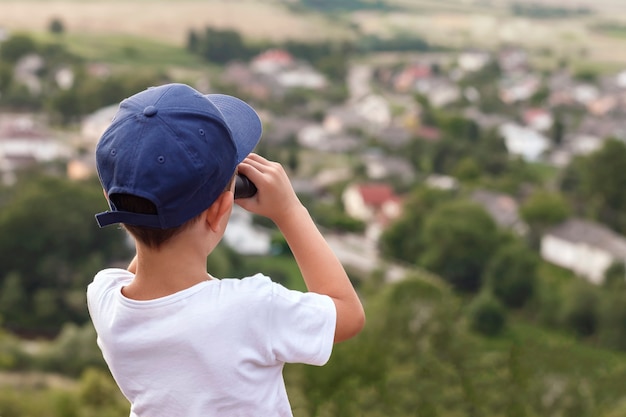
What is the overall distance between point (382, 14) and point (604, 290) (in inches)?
1892

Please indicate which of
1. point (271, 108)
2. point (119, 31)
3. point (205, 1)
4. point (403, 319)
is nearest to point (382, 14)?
point (205, 1)

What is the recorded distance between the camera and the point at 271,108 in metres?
36.8

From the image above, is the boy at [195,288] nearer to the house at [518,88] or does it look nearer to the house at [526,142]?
the house at [526,142]

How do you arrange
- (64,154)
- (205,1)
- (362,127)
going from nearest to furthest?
(64,154), (362,127), (205,1)

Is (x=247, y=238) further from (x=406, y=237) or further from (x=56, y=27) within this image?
(x=56, y=27)

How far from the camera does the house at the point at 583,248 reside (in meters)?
21.4

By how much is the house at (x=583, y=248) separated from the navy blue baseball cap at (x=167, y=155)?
20857mm

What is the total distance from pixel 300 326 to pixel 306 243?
0.43ft

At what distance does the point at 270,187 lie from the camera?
3.89 feet

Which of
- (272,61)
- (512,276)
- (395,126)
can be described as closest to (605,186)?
(512,276)

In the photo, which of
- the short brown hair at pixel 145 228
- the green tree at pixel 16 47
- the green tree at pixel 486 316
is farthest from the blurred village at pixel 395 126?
the short brown hair at pixel 145 228

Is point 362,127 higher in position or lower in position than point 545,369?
lower

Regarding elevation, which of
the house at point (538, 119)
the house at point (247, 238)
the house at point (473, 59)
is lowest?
the house at point (473, 59)

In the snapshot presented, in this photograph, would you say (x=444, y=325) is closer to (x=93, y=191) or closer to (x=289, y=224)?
(x=93, y=191)
